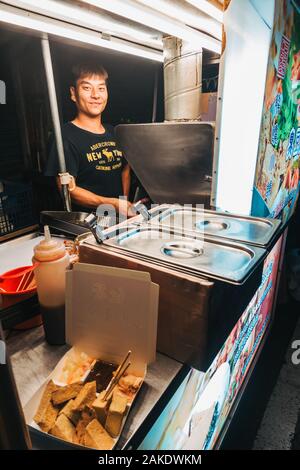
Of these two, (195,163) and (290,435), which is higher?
(195,163)

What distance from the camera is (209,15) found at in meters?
1.64

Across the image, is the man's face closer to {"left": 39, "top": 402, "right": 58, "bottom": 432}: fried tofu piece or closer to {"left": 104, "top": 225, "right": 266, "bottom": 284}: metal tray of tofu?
{"left": 104, "top": 225, "right": 266, "bottom": 284}: metal tray of tofu

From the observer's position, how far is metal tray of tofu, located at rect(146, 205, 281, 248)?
1447 mm

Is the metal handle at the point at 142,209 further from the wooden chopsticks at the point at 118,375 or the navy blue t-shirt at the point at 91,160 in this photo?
the navy blue t-shirt at the point at 91,160

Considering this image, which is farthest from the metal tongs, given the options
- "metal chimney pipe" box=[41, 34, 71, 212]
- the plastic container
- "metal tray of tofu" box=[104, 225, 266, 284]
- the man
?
the man

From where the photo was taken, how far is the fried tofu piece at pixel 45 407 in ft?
2.80

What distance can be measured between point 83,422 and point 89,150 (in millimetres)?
3154

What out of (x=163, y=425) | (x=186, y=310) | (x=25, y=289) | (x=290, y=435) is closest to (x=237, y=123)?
(x=186, y=310)

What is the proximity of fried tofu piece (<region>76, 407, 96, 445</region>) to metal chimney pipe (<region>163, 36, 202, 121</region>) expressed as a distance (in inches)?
82.1

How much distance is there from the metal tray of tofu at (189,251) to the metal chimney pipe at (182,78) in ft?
3.99

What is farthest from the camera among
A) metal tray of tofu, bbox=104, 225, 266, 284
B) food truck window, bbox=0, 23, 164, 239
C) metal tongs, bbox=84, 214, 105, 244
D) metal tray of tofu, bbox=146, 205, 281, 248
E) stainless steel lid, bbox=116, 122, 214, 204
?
food truck window, bbox=0, 23, 164, 239

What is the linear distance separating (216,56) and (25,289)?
2771 millimetres

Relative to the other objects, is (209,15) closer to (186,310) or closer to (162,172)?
(162,172)

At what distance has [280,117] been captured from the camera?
2471 mm
